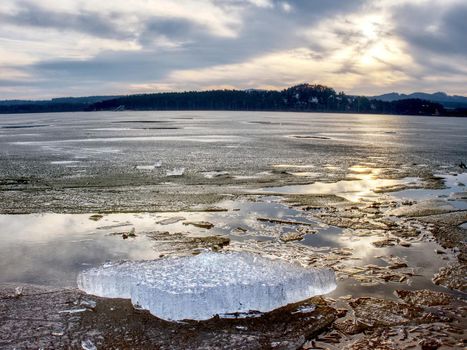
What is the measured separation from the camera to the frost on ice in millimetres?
7871

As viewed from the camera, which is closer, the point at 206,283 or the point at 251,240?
the point at 206,283

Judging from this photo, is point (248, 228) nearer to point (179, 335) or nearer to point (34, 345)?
point (179, 335)

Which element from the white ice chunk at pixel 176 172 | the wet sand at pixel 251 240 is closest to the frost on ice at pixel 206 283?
the wet sand at pixel 251 240

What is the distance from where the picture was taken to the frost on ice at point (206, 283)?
787 centimetres

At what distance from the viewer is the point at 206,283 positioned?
8.31m

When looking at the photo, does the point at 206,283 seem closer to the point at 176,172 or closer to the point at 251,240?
the point at 251,240

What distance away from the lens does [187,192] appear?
18656 mm

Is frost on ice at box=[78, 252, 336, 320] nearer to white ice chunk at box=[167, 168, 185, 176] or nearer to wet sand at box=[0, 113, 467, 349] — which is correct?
wet sand at box=[0, 113, 467, 349]

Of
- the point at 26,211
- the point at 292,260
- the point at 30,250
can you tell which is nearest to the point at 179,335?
the point at 292,260

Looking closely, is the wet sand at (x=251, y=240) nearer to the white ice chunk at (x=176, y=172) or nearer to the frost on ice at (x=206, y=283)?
the frost on ice at (x=206, y=283)

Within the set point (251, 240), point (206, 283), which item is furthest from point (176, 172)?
point (206, 283)

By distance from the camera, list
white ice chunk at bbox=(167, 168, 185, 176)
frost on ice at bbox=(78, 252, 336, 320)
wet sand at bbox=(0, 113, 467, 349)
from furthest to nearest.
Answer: white ice chunk at bbox=(167, 168, 185, 176) < frost on ice at bbox=(78, 252, 336, 320) < wet sand at bbox=(0, 113, 467, 349)

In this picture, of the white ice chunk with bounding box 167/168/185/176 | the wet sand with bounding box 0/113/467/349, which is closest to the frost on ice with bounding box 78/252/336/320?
the wet sand with bounding box 0/113/467/349

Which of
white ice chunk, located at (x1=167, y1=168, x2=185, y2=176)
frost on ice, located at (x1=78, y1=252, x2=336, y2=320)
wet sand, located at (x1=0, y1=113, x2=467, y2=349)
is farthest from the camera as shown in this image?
white ice chunk, located at (x1=167, y1=168, x2=185, y2=176)
